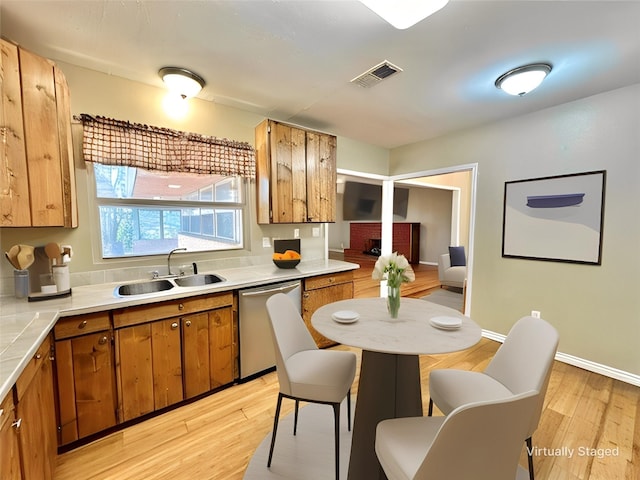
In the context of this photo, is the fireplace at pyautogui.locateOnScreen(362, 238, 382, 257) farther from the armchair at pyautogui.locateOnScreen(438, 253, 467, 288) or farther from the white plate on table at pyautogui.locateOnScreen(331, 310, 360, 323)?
the white plate on table at pyautogui.locateOnScreen(331, 310, 360, 323)

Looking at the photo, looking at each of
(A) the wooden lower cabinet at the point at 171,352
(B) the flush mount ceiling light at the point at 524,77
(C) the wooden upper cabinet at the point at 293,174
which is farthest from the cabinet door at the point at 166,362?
(B) the flush mount ceiling light at the point at 524,77

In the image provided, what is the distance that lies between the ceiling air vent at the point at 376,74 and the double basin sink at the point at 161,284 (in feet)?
6.62

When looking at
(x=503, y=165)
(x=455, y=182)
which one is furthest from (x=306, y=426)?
(x=455, y=182)

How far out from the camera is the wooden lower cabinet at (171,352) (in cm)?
181

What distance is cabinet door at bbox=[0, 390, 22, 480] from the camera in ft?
2.90

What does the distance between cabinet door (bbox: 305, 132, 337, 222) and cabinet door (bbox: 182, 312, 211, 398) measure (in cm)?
152

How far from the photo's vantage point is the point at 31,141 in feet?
5.25

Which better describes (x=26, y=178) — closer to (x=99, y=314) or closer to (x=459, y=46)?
(x=99, y=314)

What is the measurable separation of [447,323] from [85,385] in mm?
2163

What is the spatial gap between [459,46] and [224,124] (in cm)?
208

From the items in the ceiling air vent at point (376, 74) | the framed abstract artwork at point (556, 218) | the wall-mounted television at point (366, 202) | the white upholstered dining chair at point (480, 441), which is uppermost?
the ceiling air vent at point (376, 74)

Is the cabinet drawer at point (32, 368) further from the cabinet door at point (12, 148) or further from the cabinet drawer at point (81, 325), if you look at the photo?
the cabinet door at point (12, 148)

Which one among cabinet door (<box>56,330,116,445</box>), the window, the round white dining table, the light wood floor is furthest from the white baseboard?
cabinet door (<box>56,330,116,445</box>)

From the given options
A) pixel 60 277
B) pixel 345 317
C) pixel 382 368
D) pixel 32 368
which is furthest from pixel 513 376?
pixel 60 277
